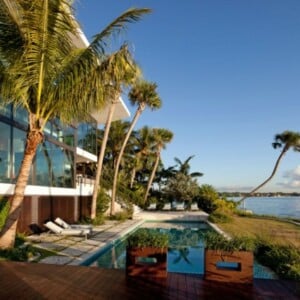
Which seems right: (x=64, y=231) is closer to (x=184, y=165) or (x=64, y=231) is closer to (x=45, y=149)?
(x=45, y=149)

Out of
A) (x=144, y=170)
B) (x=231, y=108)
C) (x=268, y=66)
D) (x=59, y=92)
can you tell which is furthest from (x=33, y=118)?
(x=144, y=170)

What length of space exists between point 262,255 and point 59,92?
7044 mm

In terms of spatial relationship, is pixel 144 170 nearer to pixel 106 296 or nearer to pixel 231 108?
pixel 231 108

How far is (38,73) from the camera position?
30.7 feet

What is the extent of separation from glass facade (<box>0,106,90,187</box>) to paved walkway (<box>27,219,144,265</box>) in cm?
239

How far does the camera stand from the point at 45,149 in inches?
643

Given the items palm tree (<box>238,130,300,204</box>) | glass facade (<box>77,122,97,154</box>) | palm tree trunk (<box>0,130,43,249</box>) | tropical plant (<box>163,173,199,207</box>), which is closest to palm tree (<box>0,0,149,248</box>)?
palm tree trunk (<box>0,130,43,249</box>)

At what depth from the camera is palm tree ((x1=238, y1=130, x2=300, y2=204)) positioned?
3550 cm

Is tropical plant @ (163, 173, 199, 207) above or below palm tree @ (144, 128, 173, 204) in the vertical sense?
below

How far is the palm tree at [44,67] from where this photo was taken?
893cm

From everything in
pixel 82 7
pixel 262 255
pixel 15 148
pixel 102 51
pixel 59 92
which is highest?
pixel 82 7

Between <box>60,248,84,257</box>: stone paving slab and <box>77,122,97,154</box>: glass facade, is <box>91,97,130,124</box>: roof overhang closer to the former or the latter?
<box>77,122,97,154</box>: glass facade

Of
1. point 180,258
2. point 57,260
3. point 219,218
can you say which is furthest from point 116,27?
point 219,218

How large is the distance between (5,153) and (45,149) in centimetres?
373
